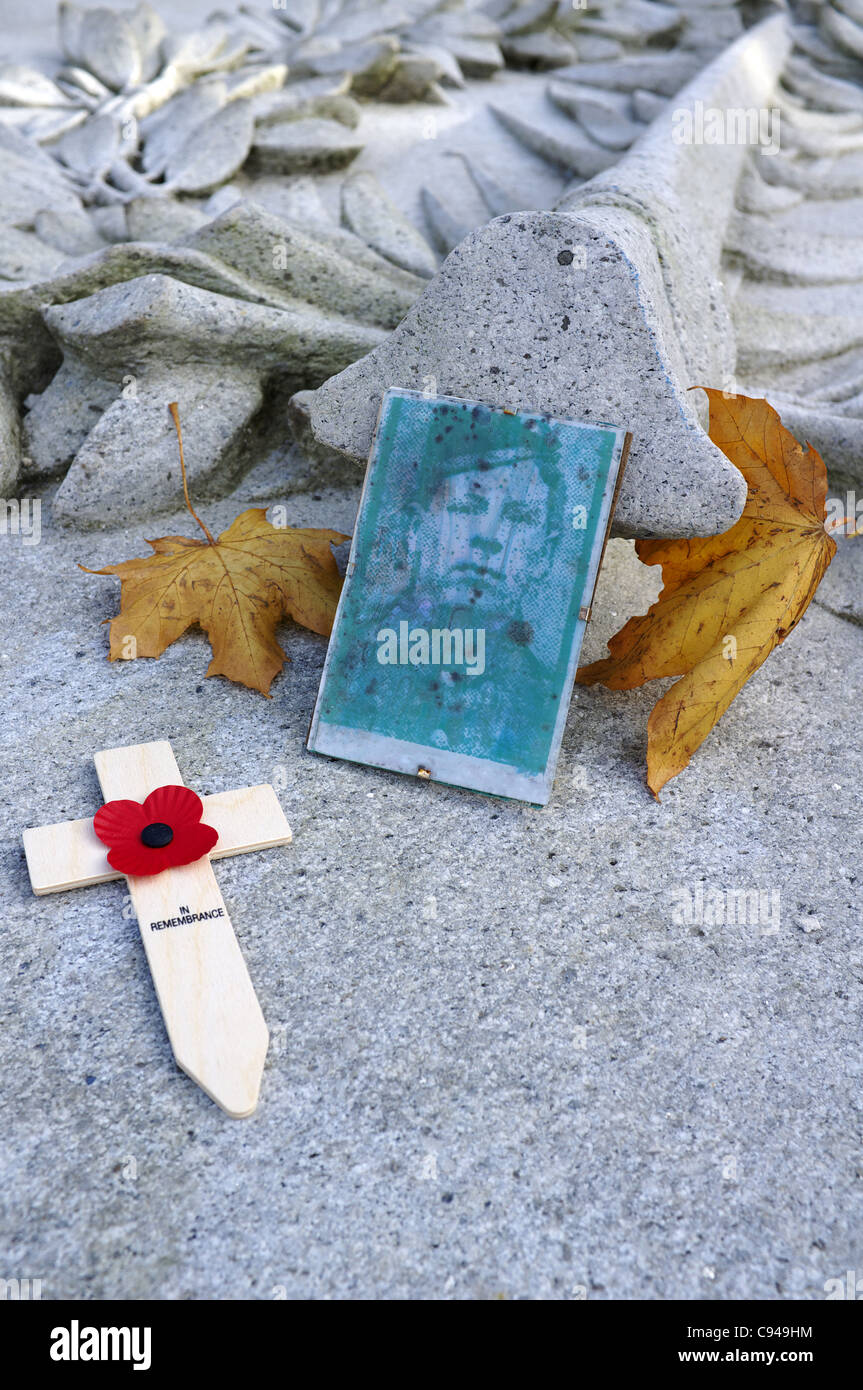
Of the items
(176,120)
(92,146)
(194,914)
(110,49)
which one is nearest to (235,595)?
(194,914)

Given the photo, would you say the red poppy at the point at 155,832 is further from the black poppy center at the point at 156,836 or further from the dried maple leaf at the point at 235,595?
the dried maple leaf at the point at 235,595

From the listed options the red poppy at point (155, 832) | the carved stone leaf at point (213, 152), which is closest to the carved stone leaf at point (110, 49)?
the carved stone leaf at point (213, 152)

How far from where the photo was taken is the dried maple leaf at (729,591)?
187 cm

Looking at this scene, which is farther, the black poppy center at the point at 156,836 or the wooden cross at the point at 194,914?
the black poppy center at the point at 156,836

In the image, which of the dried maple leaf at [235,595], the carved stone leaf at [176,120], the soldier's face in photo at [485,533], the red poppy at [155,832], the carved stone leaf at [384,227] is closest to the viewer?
the red poppy at [155,832]

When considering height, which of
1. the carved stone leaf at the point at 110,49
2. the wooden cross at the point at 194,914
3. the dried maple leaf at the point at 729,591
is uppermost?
the carved stone leaf at the point at 110,49

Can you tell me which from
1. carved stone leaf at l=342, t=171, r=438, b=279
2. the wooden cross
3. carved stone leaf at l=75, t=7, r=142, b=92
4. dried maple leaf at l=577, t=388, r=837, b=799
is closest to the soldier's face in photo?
dried maple leaf at l=577, t=388, r=837, b=799

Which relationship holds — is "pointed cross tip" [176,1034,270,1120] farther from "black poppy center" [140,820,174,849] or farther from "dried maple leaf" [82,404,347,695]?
"dried maple leaf" [82,404,347,695]

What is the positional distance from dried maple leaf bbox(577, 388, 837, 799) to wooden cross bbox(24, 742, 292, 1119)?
769 mm

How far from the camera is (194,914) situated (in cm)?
154

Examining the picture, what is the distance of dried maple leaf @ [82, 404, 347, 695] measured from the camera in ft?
6.74

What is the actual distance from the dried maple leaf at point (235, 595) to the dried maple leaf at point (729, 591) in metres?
0.65

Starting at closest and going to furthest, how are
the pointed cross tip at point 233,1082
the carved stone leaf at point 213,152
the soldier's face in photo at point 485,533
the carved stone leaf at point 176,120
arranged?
the pointed cross tip at point 233,1082
the soldier's face in photo at point 485,533
the carved stone leaf at point 213,152
the carved stone leaf at point 176,120

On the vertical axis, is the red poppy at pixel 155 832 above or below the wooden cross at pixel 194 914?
above
